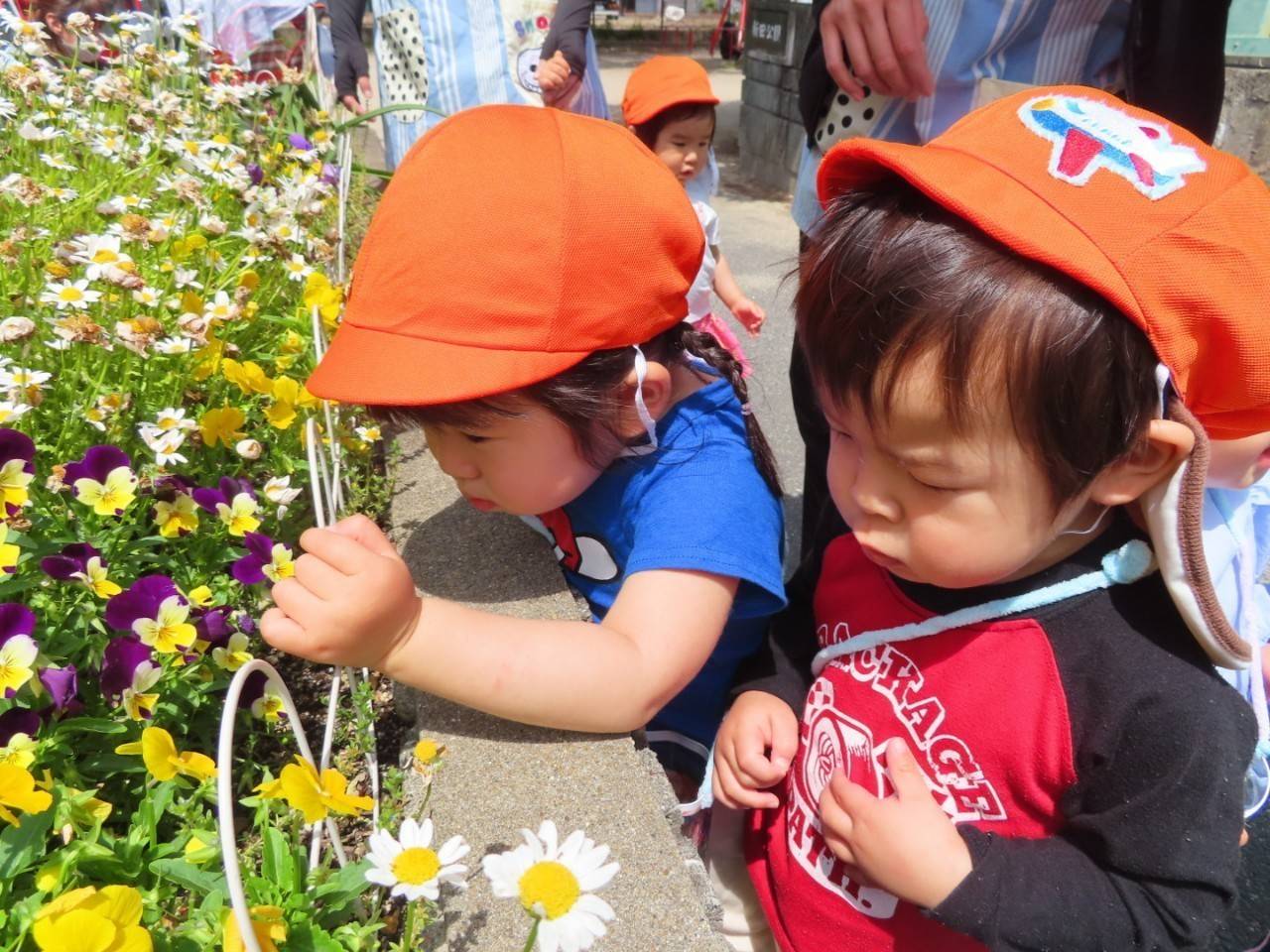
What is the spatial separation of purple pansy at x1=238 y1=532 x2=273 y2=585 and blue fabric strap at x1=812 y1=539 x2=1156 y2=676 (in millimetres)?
810

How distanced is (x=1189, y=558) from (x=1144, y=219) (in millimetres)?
332

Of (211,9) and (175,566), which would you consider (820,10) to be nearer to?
(175,566)

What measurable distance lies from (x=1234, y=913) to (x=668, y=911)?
1.24 metres

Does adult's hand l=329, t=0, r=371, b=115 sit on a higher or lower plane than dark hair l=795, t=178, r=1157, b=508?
lower

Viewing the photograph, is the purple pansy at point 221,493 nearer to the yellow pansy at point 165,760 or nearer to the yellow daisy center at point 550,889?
the yellow pansy at point 165,760

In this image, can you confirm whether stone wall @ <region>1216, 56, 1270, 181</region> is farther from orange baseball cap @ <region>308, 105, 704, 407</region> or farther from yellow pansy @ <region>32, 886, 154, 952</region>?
yellow pansy @ <region>32, 886, 154, 952</region>

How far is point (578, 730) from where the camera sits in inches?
49.9

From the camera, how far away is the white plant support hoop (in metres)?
0.67

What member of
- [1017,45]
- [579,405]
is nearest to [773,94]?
[1017,45]

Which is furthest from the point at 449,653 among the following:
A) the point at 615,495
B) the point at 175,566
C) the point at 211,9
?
the point at 211,9

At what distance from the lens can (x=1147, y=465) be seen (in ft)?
3.02

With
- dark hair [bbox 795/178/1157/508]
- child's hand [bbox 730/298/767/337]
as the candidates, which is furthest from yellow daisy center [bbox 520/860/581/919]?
child's hand [bbox 730/298/767/337]

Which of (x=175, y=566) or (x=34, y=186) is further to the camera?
(x=34, y=186)

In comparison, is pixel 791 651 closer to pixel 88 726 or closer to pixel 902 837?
pixel 902 837
